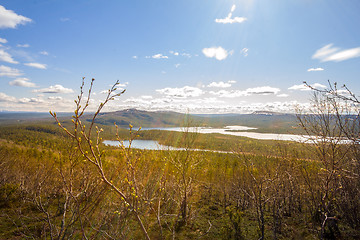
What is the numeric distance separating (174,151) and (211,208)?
3992 mm

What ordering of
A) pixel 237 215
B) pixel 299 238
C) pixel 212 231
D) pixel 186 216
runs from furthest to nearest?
pixel 186 216 → pixel 212 231 → pixel 237 215 → pixel 299 238

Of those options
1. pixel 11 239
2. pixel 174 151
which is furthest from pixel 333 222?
pixel 11 239

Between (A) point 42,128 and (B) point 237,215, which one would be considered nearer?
(B) point 237,215

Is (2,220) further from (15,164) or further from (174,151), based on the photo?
(174,151)

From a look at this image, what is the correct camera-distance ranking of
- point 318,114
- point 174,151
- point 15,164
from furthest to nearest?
1. point 15,164
2. point 174,151
3. point 318,114

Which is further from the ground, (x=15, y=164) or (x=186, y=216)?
(x=15, y=164)

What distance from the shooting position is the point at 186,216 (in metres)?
7.85

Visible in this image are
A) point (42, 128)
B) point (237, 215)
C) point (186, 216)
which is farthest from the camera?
point (42, 128)

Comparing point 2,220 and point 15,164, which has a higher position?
point 15,164

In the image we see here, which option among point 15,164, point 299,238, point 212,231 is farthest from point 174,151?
point 15,164

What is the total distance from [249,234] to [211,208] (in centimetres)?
350

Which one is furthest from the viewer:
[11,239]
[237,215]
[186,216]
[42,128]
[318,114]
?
[42,128]

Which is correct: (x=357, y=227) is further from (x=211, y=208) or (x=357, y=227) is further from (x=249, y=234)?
(x=211, y=208)

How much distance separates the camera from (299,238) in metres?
6.00
